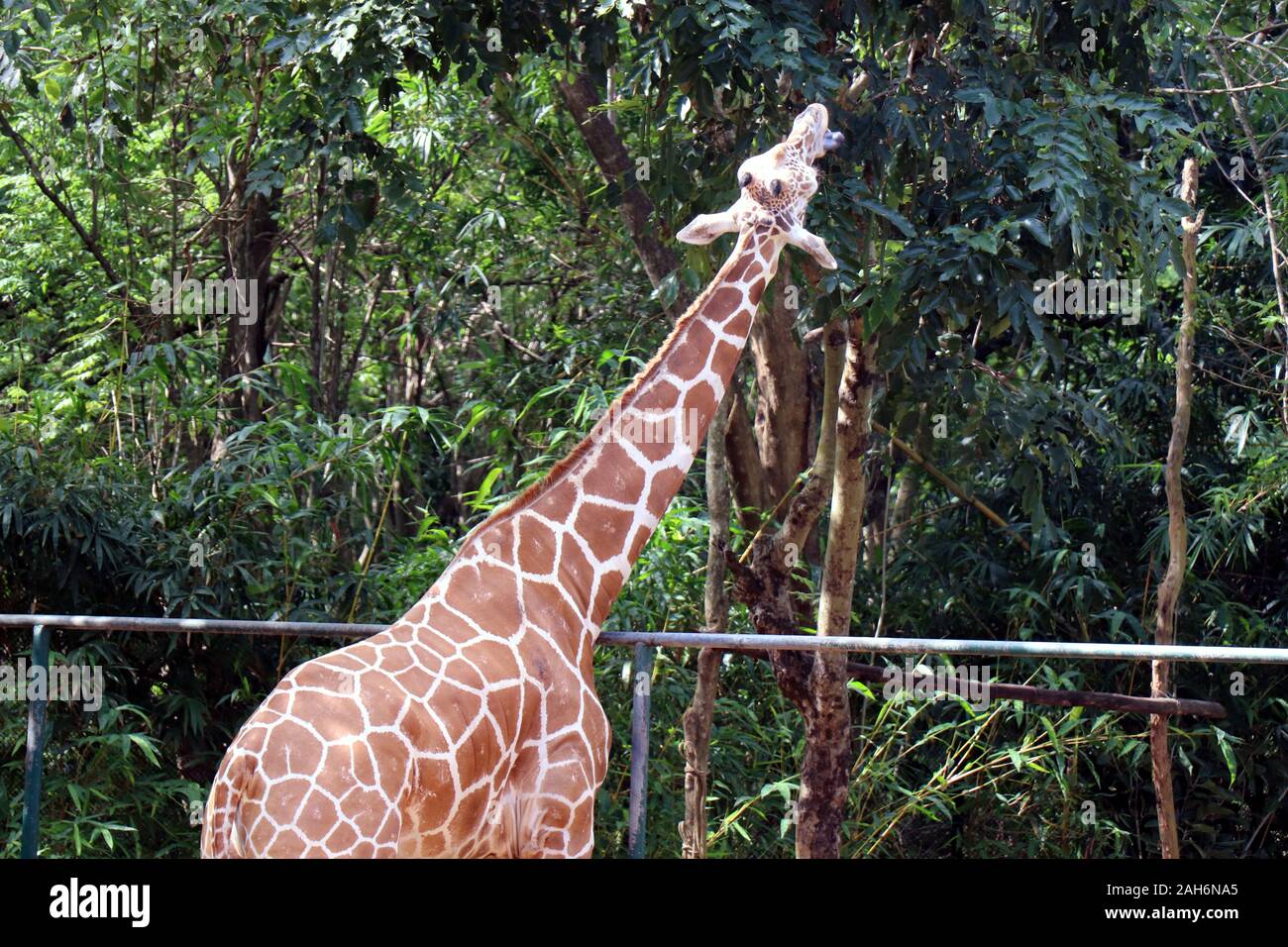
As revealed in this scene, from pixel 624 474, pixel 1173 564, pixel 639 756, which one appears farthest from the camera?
pixel 1173 564

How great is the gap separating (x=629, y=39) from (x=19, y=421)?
3557 millimetres

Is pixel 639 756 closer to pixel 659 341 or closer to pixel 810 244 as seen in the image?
pixel 810 244

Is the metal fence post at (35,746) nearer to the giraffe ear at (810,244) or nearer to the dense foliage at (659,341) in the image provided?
the dense foliage at (659,341)

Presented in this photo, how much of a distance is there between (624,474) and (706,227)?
0.78m

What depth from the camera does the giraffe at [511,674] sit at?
3.26 meters

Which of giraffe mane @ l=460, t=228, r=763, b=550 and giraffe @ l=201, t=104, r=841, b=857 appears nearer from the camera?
giraffe @ l=201, t=104, r=841, b=857

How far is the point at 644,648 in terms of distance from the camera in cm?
357

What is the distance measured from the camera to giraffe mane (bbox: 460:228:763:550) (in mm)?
4059

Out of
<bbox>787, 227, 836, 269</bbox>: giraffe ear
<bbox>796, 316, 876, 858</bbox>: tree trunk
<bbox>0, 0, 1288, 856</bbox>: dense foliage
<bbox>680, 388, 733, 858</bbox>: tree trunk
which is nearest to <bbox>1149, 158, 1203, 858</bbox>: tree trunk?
<bbox>0, 0, 1288, 856</bbox>: dense foliage

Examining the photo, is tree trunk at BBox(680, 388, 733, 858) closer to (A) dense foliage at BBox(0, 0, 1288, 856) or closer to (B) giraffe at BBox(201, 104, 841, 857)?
(A) dense foliage at BBox(0, 0, 1288, 856)

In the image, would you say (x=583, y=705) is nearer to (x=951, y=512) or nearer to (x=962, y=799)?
(x=962, y=799)

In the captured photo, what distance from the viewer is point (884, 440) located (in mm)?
7164

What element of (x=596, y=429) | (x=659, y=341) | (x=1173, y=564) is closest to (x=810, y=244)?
(x=596, y=429)
